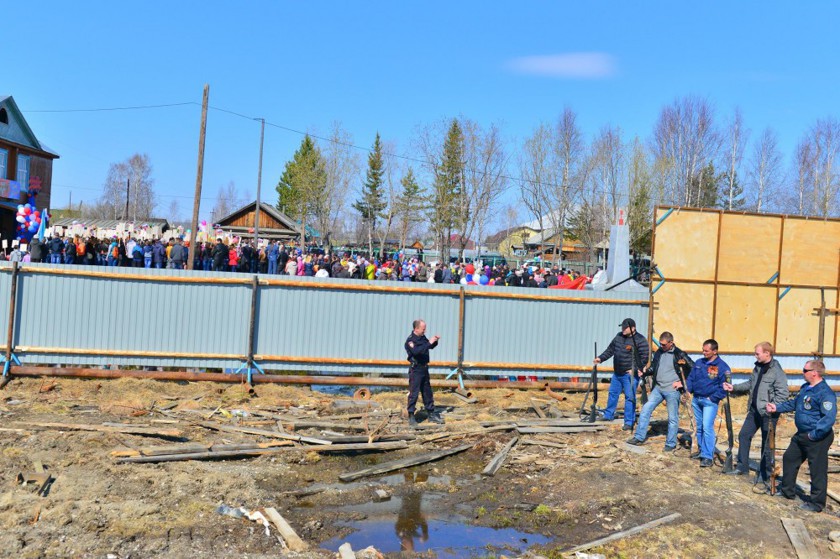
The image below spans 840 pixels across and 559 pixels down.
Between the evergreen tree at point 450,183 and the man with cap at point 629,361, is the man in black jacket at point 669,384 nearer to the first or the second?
the man with cap at point 629,361

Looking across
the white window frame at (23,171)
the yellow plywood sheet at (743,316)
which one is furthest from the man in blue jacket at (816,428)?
the white window frame at (23,171)

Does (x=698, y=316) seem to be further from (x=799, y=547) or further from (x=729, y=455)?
(x=799, y=547)

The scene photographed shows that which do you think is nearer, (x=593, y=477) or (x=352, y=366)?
(x=593, y=477)

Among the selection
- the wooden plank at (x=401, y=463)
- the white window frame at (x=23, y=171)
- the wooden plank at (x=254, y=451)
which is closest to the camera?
the wooden plank at (x=254, y=451)

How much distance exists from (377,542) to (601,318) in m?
9.27

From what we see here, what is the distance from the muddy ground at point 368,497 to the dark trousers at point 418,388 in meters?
0.44

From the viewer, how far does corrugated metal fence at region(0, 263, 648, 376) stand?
13.5 metres

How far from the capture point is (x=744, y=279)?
15.6 m

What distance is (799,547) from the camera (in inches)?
280

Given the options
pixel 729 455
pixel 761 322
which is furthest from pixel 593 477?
pixel 761 322

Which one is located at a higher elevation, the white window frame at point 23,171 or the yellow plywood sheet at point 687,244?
the white window frame at point 23,171

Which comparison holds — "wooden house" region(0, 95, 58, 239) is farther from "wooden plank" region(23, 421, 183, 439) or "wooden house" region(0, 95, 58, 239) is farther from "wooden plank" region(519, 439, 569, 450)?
"wooden plank" region(519, 439, 569, 450)

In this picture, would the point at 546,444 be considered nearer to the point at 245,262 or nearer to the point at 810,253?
the point at 810,253

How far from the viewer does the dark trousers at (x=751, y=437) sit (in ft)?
30.5
